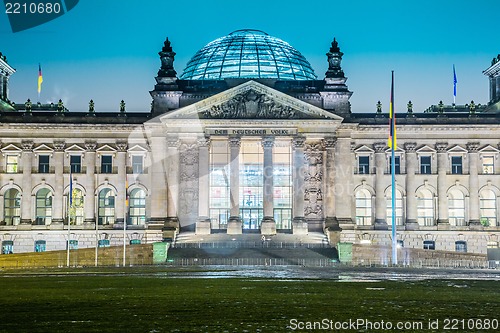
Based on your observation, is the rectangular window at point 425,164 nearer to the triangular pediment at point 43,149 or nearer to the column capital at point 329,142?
the column capital at point 329,142

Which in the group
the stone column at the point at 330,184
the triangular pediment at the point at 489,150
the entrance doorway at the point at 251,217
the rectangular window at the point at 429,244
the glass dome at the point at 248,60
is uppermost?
the glass dome at the point at 248,60

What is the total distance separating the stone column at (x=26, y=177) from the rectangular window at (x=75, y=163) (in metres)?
4.97

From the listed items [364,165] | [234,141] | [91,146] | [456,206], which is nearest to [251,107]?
[234,141]

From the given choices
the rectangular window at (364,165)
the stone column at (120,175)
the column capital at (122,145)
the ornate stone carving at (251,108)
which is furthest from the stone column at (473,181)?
the stone column at (120,175)

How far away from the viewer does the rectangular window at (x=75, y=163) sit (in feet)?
344

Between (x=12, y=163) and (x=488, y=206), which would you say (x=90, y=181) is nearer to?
(x=12, y=163)

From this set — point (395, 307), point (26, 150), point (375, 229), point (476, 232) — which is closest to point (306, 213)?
point (375, 229)

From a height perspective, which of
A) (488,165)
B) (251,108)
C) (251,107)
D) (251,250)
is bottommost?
(251,250)

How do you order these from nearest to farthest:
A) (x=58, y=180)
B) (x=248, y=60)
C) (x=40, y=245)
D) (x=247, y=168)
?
(x=247, y=168)
(x=40, y=245)
(x=58, y=180)
(x=248, y=60)

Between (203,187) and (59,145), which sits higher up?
(59,145)

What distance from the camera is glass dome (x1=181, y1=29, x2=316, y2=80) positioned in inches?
4333

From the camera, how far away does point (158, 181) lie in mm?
100250

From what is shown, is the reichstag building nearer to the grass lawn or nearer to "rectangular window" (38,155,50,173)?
"rectangular window" (38,155,50,173)

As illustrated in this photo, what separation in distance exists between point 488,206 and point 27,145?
58.1 m
